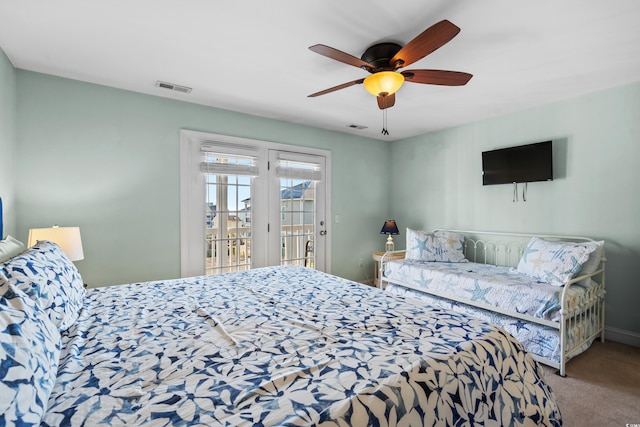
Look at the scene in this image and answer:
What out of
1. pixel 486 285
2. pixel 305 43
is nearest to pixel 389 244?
pixel 486 285

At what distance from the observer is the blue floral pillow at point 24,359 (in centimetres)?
69

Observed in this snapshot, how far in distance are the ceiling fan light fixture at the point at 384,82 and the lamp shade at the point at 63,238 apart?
2.54 m

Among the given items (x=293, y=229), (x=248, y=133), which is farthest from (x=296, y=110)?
(x=293, y=229)

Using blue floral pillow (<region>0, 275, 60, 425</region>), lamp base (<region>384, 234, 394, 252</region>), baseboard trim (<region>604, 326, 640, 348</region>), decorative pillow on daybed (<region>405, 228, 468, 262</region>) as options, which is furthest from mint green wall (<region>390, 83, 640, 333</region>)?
blue floral pillow (<region>0, 275, 60, 425</region>)

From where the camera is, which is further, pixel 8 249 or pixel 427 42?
pixel 427 42

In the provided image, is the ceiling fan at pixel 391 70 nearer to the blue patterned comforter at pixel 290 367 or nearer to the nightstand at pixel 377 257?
the blue patterned comforter at pixel 290 367

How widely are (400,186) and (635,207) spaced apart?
2723mm

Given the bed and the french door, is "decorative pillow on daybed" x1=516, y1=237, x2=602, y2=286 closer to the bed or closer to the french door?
the bed

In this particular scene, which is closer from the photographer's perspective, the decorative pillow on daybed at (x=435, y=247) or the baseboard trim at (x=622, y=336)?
the baseboard trim at (x=622, y=336)

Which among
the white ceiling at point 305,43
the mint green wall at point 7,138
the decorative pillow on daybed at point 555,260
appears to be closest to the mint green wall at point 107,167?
the mint green wall at point 7,138

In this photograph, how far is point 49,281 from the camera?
1340 millimetres

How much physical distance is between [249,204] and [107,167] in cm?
151

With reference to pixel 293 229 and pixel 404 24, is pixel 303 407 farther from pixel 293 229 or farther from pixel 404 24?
pixel 293 229

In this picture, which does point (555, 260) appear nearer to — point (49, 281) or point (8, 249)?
point (49, 281)
